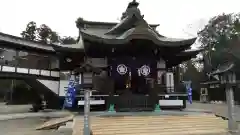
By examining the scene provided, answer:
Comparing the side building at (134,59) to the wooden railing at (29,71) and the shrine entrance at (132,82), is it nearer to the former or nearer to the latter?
the shrine entrance at (132,82)

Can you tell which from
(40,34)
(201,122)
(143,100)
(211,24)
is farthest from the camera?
(40,34)

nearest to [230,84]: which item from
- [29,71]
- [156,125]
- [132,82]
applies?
[156,125]

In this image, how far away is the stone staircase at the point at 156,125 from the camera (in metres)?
9.38

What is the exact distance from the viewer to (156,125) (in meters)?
10.2

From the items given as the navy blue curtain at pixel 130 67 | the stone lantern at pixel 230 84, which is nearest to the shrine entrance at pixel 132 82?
the navy blue curtain at pixel 130 67

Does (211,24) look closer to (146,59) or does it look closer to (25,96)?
(146,59)

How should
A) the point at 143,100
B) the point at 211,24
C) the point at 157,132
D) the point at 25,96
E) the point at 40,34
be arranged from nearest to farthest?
the point at 157,132 → the point at 143,100 → the point at 25,96 → the point at 211,24 → the point at 40,34

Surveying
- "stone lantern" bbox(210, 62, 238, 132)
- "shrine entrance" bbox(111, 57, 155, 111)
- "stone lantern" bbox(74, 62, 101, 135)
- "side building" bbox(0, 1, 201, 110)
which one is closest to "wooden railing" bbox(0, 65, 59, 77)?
"side building" bbox(0, 1, 201, 110)

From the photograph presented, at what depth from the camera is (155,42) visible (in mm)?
13812

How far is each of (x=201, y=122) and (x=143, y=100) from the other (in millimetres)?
3976

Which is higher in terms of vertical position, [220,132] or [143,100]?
[143,100]

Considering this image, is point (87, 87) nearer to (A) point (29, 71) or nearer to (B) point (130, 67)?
(B) point (130, 67)

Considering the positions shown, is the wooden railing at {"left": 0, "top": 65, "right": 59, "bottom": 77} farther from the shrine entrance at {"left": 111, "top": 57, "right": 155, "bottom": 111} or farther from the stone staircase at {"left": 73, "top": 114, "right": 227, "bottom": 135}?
the stone staircase at {"left": 73, "top": 114, "right": 227, "bottom": 135}

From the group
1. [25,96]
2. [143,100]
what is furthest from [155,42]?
[25,96]
